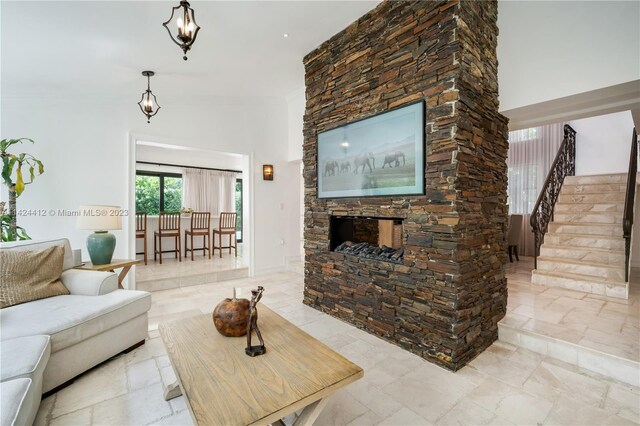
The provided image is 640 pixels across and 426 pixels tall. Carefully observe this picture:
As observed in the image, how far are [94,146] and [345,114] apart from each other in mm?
3298

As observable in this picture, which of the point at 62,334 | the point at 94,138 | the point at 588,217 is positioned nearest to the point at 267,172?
the point at 94,138

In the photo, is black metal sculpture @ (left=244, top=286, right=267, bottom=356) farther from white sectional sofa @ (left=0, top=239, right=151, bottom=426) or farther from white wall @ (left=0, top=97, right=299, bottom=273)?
white wall @ (left=0, top=97, right=299, bottom=273)

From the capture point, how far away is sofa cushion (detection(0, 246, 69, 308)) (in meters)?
2.16

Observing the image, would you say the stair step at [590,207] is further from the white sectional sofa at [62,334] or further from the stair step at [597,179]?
the white sectional sofa at [62,334]

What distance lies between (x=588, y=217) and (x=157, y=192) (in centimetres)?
832

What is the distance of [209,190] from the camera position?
7359mm

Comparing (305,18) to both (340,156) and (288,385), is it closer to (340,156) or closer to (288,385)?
(340,156)

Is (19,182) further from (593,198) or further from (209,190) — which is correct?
(593,198)

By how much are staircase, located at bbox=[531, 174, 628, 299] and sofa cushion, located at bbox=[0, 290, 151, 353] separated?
4.92 m

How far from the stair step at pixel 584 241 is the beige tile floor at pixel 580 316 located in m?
0.58

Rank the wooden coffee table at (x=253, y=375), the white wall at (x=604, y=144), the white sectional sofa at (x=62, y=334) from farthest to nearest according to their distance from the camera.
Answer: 1. the white wall at (x=604, y=144)
2. the white sectional sofa at (x=62, y=334)
3. the wooden coffee table at (x=253, y=375)

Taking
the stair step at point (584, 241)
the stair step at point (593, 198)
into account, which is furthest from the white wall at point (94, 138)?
the stair step at point (593, 198)

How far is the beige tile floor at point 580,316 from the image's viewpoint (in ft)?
7.71

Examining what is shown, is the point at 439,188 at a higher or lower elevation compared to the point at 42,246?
higher
